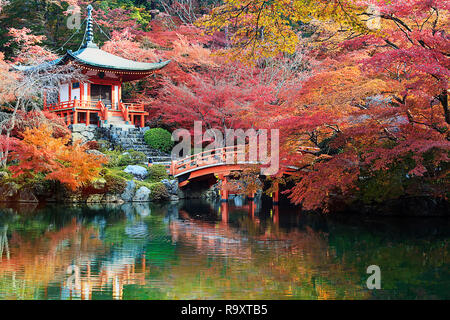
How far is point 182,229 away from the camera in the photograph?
11.9 meters

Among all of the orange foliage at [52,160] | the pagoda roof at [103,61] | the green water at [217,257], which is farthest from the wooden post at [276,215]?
the pagoda roof at [103,61]

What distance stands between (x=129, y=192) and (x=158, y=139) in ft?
14.0

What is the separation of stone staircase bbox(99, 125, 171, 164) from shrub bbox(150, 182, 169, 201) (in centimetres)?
218

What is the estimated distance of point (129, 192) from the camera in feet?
60.6

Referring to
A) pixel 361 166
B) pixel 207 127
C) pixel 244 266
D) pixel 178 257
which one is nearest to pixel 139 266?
pixel 178 257

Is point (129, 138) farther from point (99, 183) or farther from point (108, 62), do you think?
point (99, 183)

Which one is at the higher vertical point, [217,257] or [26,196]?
[26,196]

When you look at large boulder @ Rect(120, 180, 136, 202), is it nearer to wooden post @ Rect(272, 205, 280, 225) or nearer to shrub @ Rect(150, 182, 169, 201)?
shrub @ Rect(150, 182, 169, 201)

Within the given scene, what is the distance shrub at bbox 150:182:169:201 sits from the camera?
1888 cm

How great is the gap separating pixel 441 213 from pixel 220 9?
1032 centimetres

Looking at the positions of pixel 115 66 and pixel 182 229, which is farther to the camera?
pixel 115 66

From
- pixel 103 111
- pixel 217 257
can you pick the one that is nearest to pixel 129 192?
pixel 103 111

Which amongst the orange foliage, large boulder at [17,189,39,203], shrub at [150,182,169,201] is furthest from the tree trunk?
large boulder at [17,189,39,203]
